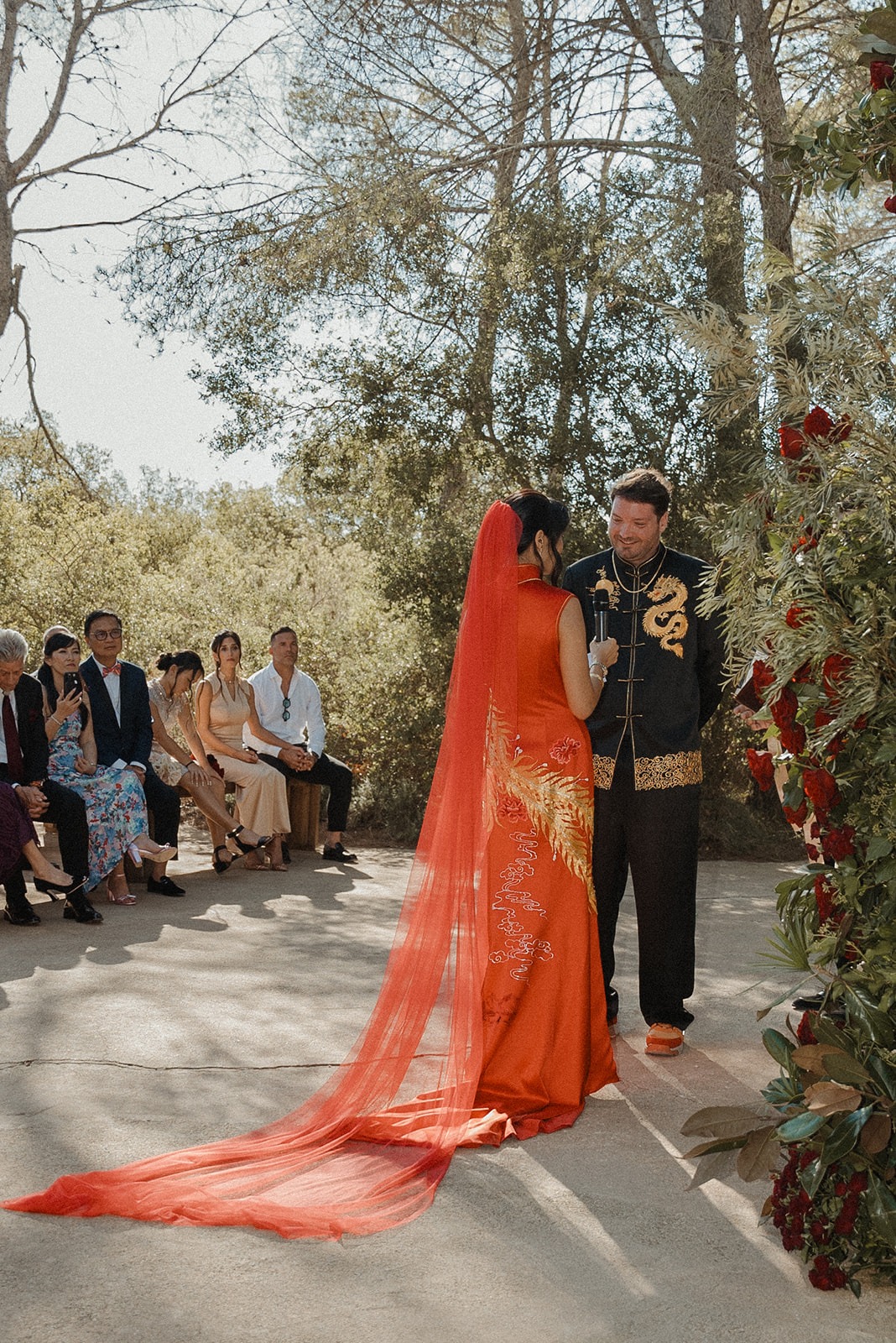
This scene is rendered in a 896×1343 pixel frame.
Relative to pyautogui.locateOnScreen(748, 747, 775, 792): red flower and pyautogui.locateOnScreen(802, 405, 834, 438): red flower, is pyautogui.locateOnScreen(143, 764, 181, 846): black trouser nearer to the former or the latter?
pyautogui.locateOnScreen(748, 747, 775, 792): red flower

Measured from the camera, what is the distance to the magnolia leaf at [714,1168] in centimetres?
290

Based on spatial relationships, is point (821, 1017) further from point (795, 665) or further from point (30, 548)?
point (30, 548)

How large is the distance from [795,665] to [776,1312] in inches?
53.4

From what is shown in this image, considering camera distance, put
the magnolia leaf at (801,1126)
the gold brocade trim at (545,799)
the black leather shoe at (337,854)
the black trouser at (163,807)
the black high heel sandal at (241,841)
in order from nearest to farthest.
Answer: the magnolia leaf at (801,1126) < the gold brocade trim at (545,799) < the black trouser at (163,807) < the black high heel sandal at (241,841) < the black leather shoe at (337,854)

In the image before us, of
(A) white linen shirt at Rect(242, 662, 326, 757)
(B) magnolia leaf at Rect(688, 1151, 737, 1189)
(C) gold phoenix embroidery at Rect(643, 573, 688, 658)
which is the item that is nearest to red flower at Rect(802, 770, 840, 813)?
(B) magnolia leaf at Rect(688, 1151, 737, 1189)

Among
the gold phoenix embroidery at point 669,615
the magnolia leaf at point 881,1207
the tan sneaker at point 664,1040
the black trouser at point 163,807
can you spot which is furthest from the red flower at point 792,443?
the black trouser at point 163,807

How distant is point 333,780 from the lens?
30.5 feet

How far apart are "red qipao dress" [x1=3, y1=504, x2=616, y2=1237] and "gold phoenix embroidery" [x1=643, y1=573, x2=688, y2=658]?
2.22 feet

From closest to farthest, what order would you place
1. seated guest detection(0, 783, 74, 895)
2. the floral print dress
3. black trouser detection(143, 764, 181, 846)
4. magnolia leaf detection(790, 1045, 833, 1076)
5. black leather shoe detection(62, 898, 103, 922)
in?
magnolia leaf detection(790, 1045, 833, 1076) < seated guest detection(0, 783, 74, 895) < black leather shoe detection(62, 898, 103, 922) < the floral print dress < black trouser detection(143, 764, 181, 846)

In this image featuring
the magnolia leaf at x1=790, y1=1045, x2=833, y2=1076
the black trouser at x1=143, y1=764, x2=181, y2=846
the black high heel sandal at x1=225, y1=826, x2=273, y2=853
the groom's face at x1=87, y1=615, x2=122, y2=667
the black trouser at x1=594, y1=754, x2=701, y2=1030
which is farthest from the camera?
the black high heel sandal at x1=225, y1=826, x2=273, y2=853

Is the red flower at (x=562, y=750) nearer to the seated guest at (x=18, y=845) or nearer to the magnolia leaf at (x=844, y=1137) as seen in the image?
the magnolia leaf at (x=844, y=1137)

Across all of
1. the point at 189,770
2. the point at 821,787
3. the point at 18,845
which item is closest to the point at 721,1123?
the point at 821,787

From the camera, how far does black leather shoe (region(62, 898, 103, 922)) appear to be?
6.62m

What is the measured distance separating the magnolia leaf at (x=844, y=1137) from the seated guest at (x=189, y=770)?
632 cm
